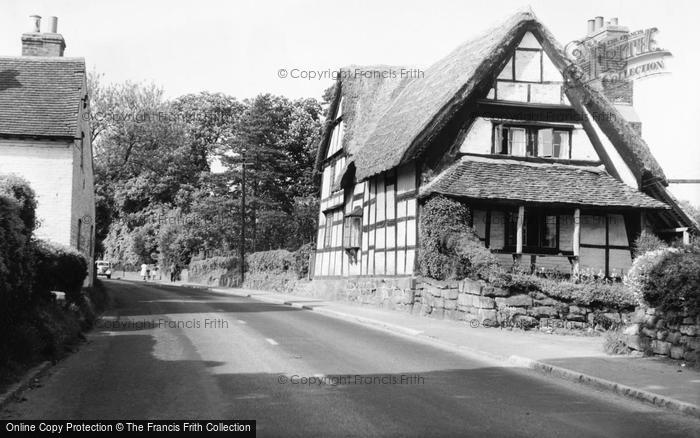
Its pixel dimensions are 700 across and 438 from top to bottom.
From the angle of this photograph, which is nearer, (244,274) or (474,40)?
(474,40)

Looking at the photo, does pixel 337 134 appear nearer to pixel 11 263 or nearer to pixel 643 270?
pixel 643 270

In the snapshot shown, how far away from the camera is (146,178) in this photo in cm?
6756

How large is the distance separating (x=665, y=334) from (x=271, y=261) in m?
34.5

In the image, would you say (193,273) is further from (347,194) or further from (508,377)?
(508,377)

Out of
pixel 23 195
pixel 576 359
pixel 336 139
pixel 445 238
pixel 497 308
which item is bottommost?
pixel 576 359

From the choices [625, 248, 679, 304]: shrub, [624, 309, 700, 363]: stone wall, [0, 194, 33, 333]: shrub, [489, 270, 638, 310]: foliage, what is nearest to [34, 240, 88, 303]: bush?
[0, 194, 33, 333]: shrub

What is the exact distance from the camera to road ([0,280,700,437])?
781cm

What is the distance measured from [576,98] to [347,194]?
452 inches

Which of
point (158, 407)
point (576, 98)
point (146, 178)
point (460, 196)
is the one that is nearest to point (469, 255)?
point (460, 196)

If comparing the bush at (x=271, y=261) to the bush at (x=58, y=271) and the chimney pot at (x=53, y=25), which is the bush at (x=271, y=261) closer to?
the chimney pot at (x=53, y=25)

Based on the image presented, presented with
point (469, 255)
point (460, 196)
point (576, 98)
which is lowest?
point (469, 255)

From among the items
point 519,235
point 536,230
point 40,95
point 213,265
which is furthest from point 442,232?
point 213,265

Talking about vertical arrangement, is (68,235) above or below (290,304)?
above

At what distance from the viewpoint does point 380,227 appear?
28422 millimetres
